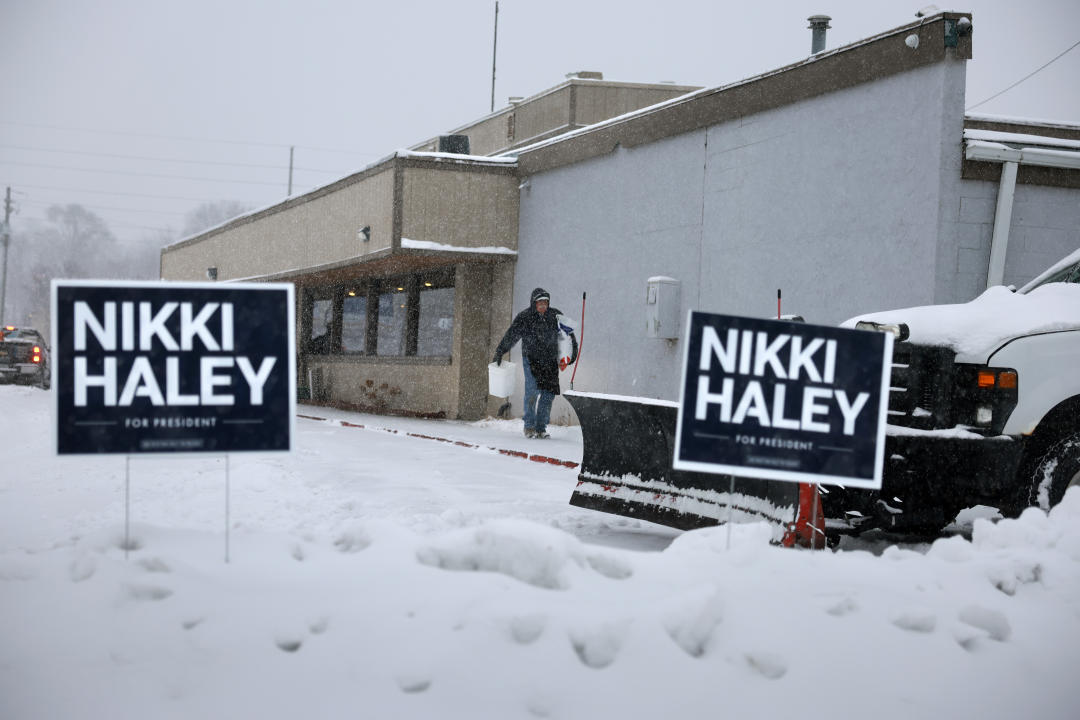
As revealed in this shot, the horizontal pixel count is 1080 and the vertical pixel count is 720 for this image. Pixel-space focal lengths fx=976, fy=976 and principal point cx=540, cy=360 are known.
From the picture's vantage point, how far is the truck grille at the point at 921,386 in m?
5.67

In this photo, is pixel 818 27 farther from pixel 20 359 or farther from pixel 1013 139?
pixel 20 359

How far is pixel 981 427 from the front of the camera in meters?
5.61

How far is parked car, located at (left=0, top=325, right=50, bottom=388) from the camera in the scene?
Answer: 23.7m

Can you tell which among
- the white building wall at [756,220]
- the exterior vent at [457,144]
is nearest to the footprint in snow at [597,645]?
the white building wall at [756,220]

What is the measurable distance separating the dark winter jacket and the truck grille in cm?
762

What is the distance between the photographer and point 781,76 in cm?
1138

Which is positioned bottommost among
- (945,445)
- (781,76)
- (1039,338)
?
(945,445)

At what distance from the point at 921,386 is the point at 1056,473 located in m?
0.88

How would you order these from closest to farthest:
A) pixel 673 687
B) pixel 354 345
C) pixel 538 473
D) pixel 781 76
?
1. pixel 673 687
2. pixel 538 473
3. pixel 781 76
4. pixel 354 345

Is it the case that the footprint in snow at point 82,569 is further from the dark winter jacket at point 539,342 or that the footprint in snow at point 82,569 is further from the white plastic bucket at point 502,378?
the white plastic bucket at point 502,378

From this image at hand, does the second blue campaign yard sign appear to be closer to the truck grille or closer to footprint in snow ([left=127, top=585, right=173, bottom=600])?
the truck grille

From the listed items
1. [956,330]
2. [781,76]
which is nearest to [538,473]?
[956,330]

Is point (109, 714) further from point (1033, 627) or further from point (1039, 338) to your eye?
point (1039, 338)

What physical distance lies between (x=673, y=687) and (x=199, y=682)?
60.2 inches
